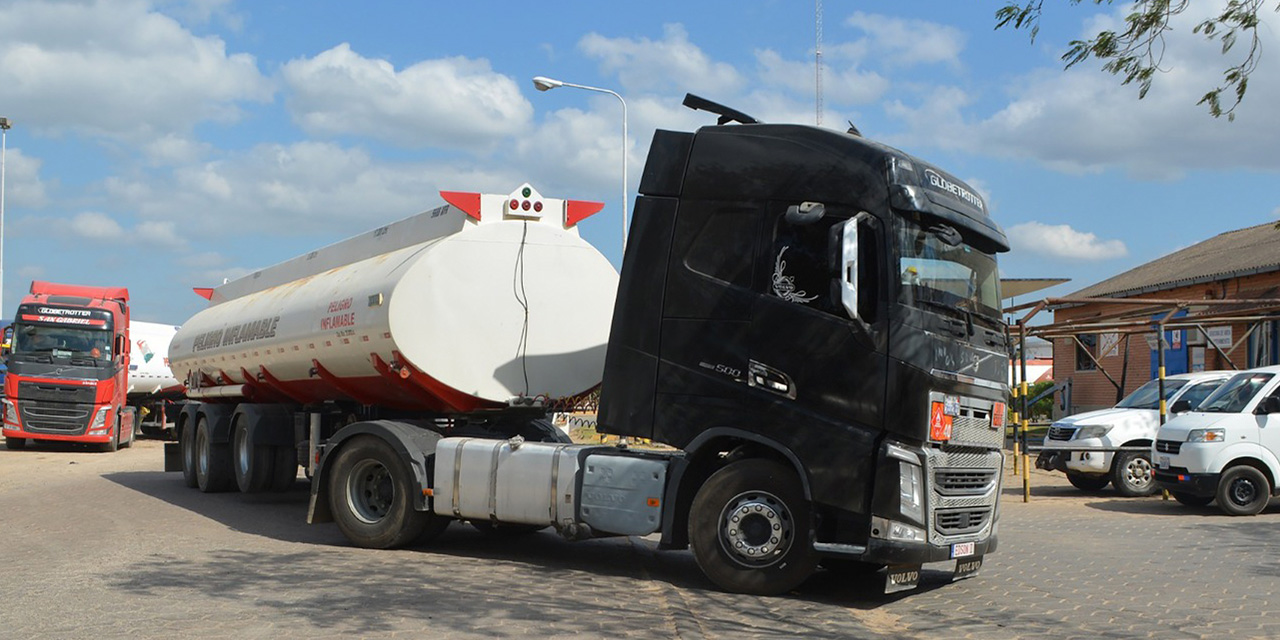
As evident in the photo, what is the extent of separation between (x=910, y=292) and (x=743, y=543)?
2.26m

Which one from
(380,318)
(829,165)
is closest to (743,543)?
(829,165)

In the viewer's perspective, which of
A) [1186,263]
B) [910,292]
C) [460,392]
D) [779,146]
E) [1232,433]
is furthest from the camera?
[1186,263]

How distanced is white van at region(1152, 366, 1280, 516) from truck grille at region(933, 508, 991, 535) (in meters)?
7.70

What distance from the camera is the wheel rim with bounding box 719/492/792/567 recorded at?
8.93 metres

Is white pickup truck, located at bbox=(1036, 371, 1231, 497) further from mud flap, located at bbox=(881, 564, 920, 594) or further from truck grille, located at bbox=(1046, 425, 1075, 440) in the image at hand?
mud flap, located at bbox=(881, 564, 920, 594)

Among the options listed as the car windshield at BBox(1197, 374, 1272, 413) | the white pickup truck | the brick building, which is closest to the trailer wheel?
the car windshield at BBox(1197, 374, 1272, 413)

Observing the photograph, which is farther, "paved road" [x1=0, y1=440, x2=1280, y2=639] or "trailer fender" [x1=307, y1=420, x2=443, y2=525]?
"trailer fender" [x1=307, y1=420, x2=443, y2=525]

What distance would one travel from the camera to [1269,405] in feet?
51.8

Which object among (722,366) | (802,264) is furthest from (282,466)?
(802,264)

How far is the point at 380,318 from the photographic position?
37.7 ft

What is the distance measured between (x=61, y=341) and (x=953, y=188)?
24.7 meters

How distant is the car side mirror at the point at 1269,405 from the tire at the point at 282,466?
12.9 meters

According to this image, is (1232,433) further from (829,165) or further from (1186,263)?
(1186,263)

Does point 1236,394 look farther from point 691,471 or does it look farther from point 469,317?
point 469,317
